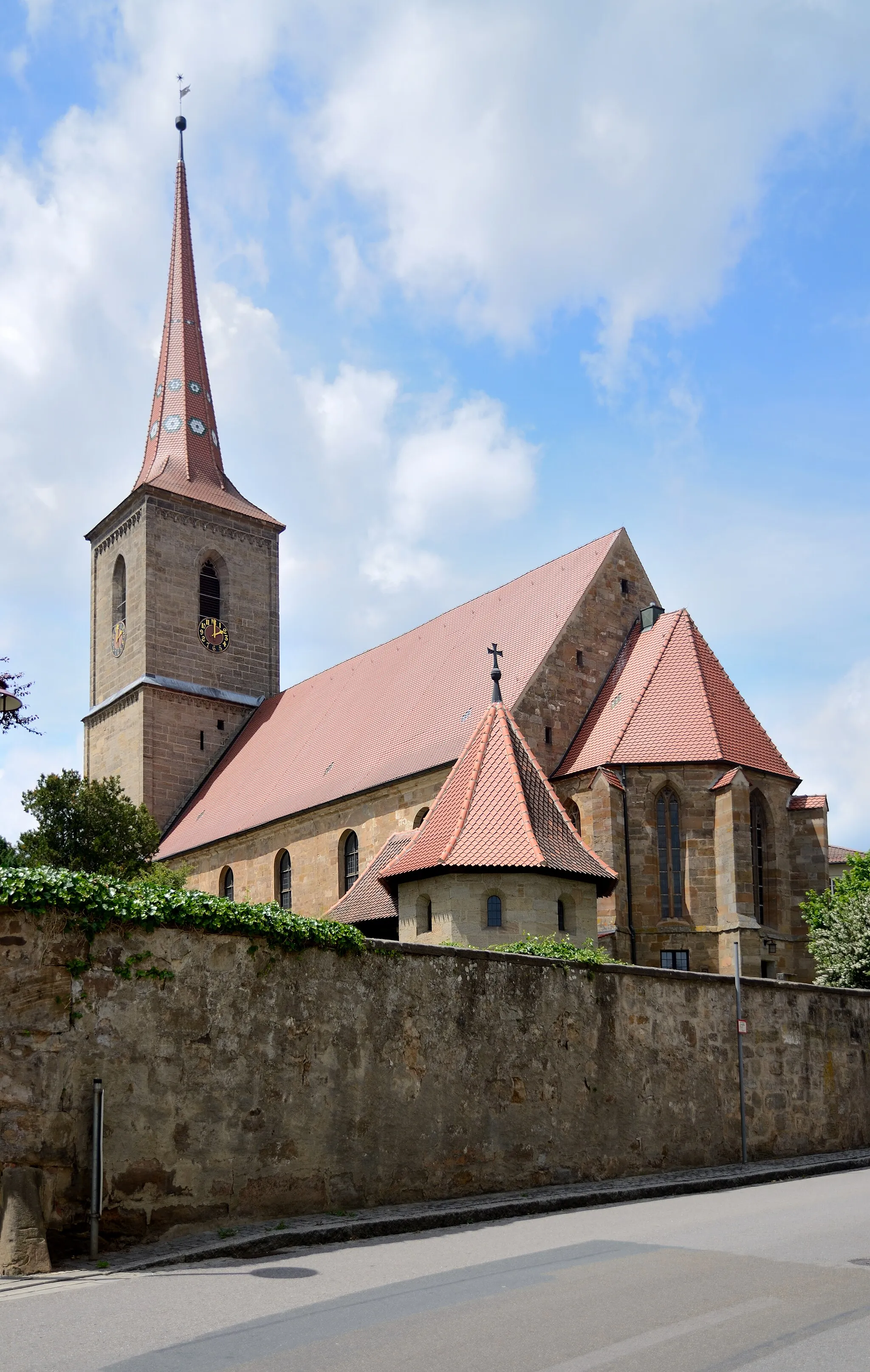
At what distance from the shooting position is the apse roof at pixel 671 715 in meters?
28.2

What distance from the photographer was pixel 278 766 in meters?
38.3

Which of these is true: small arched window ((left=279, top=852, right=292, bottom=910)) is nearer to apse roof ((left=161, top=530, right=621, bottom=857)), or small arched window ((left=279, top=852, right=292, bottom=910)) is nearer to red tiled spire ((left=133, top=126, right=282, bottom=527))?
apse roof ((left=161, top=530, right=621, bottom=857))

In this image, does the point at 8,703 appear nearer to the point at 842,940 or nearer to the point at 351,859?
the point at 842,940

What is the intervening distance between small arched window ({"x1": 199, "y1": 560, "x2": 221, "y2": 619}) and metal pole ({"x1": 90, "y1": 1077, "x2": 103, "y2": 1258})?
3623 cm

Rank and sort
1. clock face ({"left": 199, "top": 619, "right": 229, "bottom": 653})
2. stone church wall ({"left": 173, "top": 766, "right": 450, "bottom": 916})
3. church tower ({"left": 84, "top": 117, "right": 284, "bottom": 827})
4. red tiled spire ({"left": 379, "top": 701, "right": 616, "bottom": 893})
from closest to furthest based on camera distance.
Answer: red tiled spire ({"left": 379, "top": 701, "right": 616, "bottom": 893}) → stone church wall ({"left": 173, "top": 766, "right": 450, "bottom": 916}) → church tower ({"left": 84, "top": 117, "right": 284, "bottom": 827}) → clock face ({"left": 199, "top": 619, "right": 229, "bottom": 653})

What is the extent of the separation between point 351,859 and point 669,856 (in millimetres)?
8535

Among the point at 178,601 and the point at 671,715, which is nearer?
the point at 671,715

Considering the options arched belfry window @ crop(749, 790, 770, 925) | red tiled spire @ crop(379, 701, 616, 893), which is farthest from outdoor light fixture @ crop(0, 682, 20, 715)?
arched belfry window @ crop(749, 790, 770, 925)

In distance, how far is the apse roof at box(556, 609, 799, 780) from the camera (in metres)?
28.2

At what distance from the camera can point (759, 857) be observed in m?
28.5

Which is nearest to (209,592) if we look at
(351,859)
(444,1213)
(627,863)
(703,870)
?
(351,859)

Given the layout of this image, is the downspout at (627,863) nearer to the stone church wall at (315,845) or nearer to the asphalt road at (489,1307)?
the stone church wall at (315,845)

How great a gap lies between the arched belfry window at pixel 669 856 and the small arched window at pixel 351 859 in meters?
7.91

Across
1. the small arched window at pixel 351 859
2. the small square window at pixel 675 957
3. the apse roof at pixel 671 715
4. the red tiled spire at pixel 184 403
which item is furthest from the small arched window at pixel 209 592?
the small square window at pixel 675 957
